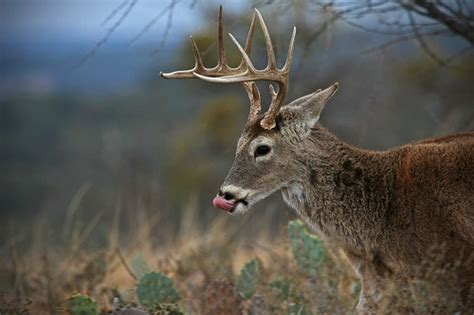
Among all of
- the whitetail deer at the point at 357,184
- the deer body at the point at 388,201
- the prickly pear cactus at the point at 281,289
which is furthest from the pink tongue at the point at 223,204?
the prickly pear cactus at the point at 281,289

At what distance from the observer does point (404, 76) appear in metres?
18.7

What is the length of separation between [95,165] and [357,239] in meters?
29.4

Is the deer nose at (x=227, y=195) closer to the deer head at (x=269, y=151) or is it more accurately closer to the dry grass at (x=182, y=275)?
the deer head at (x=269, y=151)

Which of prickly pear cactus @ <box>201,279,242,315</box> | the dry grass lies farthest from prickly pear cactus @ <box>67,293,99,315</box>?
prickly pear cactus @ <box>201,279,242,315</box>

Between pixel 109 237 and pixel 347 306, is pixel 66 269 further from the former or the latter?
pixel 347 306

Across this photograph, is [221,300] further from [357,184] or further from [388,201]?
[388,201]

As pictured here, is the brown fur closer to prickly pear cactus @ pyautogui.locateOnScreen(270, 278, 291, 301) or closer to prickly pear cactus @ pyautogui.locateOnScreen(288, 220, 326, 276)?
prickly pear cactus @ pyautogui.locateOnScreen(288, 220, 326, 276)

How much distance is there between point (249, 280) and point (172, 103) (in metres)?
38.5

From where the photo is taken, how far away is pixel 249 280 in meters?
6.96

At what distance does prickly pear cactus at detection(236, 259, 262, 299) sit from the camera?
6.93 metres

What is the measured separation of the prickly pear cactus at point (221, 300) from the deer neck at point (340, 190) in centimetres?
65

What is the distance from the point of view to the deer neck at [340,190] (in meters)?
6.30

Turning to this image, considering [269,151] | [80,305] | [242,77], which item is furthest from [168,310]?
[242,77]

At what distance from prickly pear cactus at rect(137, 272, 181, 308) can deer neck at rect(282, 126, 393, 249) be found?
3.07 ft
